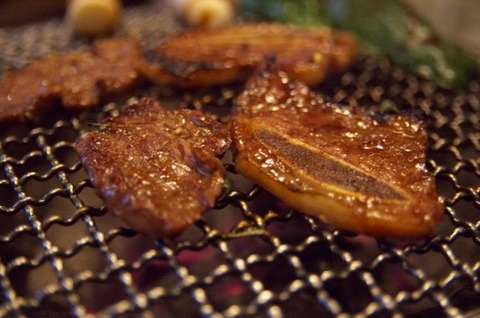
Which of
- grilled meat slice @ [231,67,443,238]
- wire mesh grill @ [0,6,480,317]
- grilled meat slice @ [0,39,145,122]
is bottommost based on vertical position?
wire mesh grill @ [0,6,480,317]

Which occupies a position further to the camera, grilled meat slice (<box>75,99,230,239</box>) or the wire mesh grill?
grilled meat slice (<box>75,99,230,239</box>)

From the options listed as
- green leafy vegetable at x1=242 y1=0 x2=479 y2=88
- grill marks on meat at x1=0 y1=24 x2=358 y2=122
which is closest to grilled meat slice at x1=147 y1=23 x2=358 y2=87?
grill marks on meat at x1=0 y1=24 x2=358 y2=122

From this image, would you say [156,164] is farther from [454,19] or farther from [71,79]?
[454,19]

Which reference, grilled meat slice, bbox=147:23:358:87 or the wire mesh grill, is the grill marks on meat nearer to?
grilled meat slice, bbox=147:23:358:87

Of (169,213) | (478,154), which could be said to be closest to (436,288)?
(169,213)

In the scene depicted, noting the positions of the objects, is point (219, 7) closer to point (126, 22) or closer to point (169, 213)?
point (126, 22)

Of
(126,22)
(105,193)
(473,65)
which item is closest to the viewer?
(105,193)

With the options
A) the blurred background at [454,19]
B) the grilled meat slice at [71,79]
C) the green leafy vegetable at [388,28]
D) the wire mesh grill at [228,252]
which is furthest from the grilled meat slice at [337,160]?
the blurred background at [454,19]
